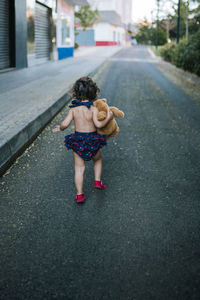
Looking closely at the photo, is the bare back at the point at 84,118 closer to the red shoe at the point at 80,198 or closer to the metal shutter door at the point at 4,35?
the red shoe at the point at 80,198

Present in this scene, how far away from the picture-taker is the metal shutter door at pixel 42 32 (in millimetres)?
20606

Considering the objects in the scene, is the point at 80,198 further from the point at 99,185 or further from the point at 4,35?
the point at 4,35

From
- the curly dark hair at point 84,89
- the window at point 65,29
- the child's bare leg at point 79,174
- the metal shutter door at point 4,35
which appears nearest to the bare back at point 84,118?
the curly dark hair at point 84,89

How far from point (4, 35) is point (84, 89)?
13164mm

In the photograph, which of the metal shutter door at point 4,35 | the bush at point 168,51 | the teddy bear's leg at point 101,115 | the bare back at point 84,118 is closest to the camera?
the teddy bear's leg at point 101,115

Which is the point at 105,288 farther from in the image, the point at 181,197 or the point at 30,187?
the point at 30,187

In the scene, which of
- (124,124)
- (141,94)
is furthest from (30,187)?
(141,94)

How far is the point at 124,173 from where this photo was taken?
14.8 feet

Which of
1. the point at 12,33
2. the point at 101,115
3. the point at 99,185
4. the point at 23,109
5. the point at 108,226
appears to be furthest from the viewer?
the point at 12,33

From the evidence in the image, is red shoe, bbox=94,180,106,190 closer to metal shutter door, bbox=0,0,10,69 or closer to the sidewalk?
the sidewalk

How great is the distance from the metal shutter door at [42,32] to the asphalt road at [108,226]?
16239 millimetres

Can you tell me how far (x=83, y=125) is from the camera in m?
3.62

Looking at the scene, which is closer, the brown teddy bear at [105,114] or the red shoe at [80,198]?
the brown teddy bear at [105,114]

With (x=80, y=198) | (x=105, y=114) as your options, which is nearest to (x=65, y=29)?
(x=105, y=114)
